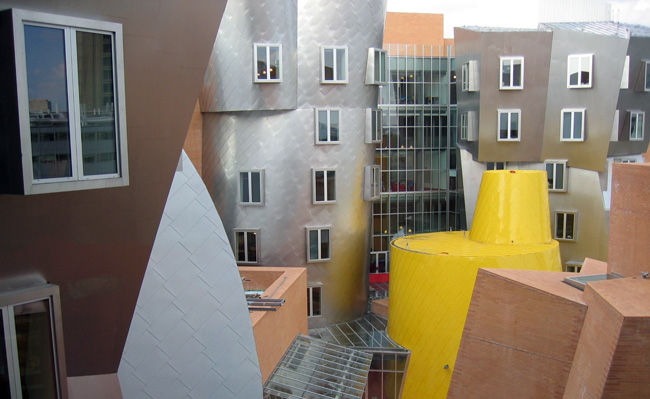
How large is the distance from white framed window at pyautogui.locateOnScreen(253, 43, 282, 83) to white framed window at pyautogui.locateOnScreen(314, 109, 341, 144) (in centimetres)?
229

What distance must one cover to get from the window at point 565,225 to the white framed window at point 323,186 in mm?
10771

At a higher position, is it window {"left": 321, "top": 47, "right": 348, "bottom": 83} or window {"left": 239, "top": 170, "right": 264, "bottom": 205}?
window {"left": 321, "top": 47, "right": 348, "bottom": 83}

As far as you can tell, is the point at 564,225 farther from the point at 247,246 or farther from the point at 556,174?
the point at 247,246

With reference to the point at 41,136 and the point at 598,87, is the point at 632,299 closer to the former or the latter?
the point at 41,136

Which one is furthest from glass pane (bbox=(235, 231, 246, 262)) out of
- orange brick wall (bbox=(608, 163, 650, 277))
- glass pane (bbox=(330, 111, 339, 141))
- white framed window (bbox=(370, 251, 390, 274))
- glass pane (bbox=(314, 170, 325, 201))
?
orange brick wall (bbox=(608, 163, 650, 277))

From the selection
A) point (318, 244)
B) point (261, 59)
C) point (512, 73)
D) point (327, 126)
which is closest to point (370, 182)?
point (327, 126)

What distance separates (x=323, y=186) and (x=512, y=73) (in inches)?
415

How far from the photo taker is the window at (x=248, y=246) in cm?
2641

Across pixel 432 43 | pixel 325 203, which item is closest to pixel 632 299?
pixel 325 203

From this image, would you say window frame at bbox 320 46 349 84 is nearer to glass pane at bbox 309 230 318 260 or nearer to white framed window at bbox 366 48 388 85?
white framed window at bbox 366 48 388 85

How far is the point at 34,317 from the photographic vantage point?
6.38 meters

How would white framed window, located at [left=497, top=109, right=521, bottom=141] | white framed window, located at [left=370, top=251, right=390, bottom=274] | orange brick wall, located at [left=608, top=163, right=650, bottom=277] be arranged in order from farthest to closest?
white framed window, located at [left=370, top=251, right=390, bottom=274]
white framed window, located at [left=497, top=109, right=521, bottom=141]
orange brick wall, located at [left=608, top=163, right=650, bottom=277]

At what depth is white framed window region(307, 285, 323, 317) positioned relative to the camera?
88.6 feet

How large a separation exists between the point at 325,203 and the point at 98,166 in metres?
20.5
